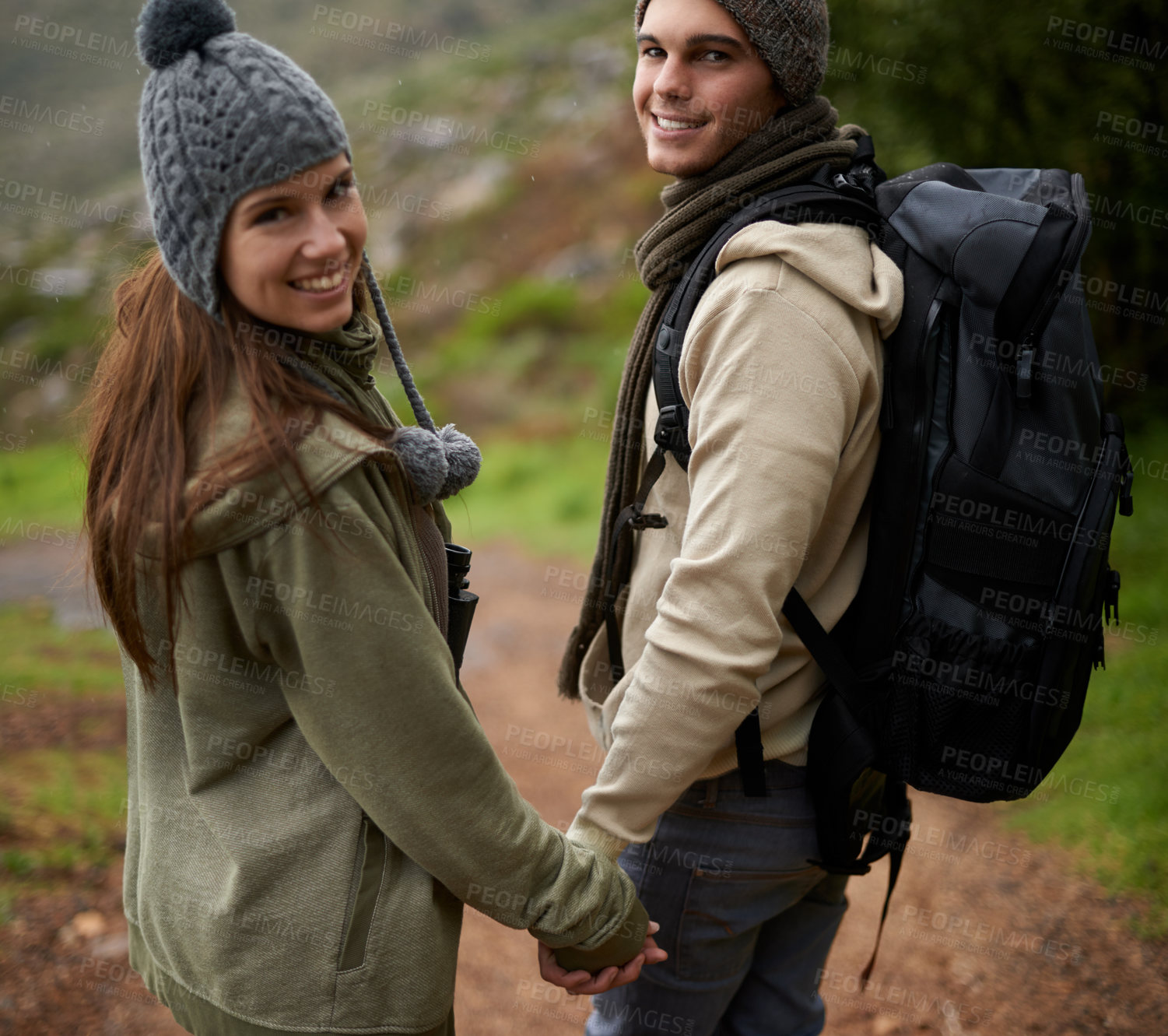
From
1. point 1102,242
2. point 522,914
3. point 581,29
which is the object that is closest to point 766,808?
point 522,914

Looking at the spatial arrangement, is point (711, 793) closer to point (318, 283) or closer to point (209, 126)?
point (318, 283)

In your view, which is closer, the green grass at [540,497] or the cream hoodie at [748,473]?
the cream hoodie at [748,473]

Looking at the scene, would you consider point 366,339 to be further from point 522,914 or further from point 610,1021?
point 610,1021

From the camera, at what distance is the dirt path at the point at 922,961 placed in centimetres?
283

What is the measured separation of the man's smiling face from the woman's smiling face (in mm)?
698

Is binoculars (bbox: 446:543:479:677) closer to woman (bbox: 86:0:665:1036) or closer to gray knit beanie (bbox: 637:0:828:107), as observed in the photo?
woman (bbox: 86:0:665:1036)

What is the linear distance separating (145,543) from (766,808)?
46.2 inches

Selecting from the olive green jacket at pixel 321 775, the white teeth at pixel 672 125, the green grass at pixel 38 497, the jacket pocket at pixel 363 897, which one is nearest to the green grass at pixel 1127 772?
the olive green jacket at pixel 321 775

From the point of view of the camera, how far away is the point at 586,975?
5.40ft

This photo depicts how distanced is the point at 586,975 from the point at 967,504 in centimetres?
102

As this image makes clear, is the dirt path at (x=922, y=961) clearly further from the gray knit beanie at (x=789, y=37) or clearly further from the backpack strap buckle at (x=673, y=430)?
the gray knit beanie at (x=789, y=37)

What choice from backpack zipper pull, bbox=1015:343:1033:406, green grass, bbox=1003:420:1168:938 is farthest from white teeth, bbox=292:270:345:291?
green grass, bbox=1003:420:1168:938

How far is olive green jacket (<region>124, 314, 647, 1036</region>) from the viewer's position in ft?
4.22

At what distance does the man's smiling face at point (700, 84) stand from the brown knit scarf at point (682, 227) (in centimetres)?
4
